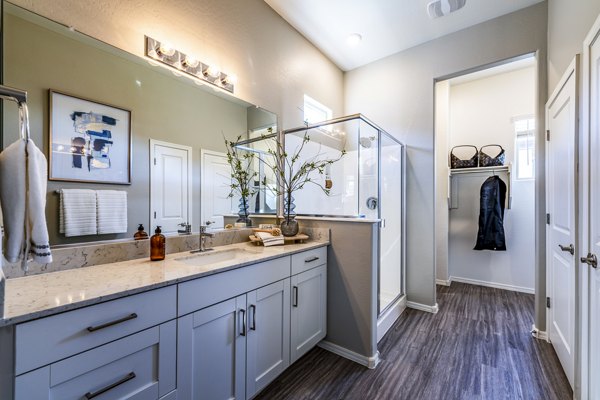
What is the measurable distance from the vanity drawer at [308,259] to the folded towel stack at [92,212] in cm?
108

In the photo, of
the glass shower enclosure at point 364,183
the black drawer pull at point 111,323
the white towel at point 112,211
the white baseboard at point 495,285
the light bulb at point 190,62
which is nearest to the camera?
the black drawer pull at point 111,323

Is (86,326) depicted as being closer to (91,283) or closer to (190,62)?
(91,283)

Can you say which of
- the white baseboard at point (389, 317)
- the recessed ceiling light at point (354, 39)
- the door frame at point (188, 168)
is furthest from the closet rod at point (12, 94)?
the recessed ceiling light at point (354, 39)

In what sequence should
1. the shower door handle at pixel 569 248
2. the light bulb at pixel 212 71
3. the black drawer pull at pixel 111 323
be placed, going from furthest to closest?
1. the light bulb at pixel 212 71
2. the shower door handle at pixel 569 248
3. the black drawer pull at pixel 111 323

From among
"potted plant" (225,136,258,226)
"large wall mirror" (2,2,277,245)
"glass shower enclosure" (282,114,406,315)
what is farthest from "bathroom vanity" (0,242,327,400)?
"glass shower enclosure" (282,114,406,315)

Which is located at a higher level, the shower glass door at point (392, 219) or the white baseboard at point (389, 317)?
the shower glass door at point (392, 219)

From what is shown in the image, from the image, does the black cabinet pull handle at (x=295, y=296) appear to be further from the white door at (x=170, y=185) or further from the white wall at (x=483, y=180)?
the white wall at (x=483, y=180)

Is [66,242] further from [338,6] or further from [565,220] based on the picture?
[565,220]

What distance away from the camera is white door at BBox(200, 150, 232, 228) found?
6.47 ft

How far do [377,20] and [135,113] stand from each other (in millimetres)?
2483

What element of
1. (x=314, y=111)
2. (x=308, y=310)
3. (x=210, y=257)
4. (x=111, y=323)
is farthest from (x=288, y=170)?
→ (x=111, y=323)

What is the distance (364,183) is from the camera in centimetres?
271

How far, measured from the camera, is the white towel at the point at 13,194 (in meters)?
0.77

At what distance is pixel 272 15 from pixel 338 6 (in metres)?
0.64
